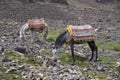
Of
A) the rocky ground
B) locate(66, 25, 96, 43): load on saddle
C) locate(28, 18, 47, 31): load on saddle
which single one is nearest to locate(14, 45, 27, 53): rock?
the rocky ground

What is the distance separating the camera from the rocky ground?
15.9 metres

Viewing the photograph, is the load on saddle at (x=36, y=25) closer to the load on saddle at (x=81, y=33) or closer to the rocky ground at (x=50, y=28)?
the rocky ground at (x=50, y=28)

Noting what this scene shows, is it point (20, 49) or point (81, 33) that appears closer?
point (81, 33)

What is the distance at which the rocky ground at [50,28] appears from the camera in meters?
15.9

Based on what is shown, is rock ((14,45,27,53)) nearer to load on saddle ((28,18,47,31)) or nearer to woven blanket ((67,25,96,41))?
woven blanket ((67,25,96,41))

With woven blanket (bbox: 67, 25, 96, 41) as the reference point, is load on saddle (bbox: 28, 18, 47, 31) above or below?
below

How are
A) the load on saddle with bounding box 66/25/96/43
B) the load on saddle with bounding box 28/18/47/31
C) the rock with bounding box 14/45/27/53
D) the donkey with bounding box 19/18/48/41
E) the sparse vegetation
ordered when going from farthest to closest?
the sparse vegetation → the load on saddle with bounding box 28/18/47/31 → the donkey with bounding box 19/18/48/41 → the rock with bounding box 14/45/27/53 → the load on saddle with bounding box 66/25/96/43

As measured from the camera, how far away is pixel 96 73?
1666cm

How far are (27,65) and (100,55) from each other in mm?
5413

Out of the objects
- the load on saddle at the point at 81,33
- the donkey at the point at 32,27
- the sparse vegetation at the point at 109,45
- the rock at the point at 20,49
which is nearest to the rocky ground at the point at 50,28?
the rock at the point at 20,49

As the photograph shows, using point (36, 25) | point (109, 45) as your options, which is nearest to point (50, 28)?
point (109, 45)

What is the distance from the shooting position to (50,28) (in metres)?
33.8

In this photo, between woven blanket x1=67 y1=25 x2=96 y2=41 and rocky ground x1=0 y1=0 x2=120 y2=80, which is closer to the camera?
rocky ground x1=0 y1=0 x2=120 y2=80

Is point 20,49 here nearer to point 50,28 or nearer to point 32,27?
point 32,27
